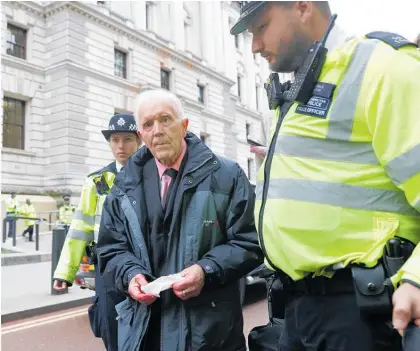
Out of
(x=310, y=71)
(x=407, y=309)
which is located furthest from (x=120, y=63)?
(x=407, y=309)

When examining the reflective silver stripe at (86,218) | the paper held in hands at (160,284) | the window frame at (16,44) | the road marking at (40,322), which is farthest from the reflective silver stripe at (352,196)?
the window frame at (16,44)

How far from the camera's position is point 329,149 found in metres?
1.41

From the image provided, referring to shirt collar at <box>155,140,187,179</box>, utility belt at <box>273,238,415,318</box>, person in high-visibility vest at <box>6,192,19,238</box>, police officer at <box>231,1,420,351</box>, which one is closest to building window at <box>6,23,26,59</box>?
person in high-visibility vest at <box>6,192,19,238</box>

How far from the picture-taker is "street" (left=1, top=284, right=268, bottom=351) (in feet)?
15.9

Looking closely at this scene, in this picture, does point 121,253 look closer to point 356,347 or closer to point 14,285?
point 356,347

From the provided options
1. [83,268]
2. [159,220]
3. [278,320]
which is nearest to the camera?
[278,320]

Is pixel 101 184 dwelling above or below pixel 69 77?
below

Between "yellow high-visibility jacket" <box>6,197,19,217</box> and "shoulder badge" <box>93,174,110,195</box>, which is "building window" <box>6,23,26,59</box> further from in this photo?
"shoulder badge" <box>93,174,110,195</box>

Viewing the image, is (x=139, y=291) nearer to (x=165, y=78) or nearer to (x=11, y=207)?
(x=11, y=207)

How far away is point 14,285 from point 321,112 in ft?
26.9

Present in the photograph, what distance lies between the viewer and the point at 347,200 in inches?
53.8

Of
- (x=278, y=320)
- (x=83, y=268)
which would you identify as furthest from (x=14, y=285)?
(x=278, y=320)

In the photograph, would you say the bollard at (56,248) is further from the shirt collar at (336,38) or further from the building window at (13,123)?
the building window at (13,123)

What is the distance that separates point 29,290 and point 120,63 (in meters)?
18.5
